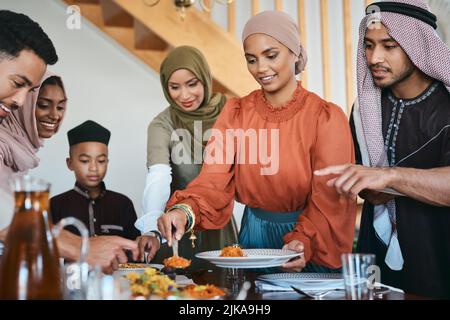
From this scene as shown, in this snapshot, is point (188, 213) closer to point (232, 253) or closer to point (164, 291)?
point (232, 253)

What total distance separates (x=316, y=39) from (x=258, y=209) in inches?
47.3

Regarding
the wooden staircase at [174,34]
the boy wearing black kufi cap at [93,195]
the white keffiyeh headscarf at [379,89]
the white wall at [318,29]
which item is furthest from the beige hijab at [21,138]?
the white keffiyeh headscarf at [379,89]

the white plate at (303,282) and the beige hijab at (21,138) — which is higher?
the beige hijab at (21,138)

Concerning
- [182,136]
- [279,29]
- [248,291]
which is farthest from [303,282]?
[182,136]

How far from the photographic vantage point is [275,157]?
2.70 meters

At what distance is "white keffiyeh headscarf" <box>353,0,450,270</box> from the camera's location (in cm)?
245

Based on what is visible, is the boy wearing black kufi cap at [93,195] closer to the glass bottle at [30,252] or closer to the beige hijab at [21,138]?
the beige hijab at [21,138]

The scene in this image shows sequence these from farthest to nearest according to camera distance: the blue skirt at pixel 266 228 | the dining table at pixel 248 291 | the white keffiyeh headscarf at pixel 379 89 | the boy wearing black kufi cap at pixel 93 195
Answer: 1. the boy wearing black kufi cap at pixel 93 195
2. the blue skirt at pixel 266 228
3. the white keffiyeh headscarf at pixel 379 89
4. the dining table at pixel 248 291

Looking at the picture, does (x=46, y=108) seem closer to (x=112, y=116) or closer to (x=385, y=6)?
(x=112, y=116)

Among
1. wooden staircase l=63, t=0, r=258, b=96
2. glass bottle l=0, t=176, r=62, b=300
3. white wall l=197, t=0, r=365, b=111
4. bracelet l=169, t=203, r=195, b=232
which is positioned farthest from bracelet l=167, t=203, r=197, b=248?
white wall l=197, t=0, r=365, b=111

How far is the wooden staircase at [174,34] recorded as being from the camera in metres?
3.38

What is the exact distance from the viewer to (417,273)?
2508mm

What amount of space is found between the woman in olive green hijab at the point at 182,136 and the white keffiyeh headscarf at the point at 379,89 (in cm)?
88
